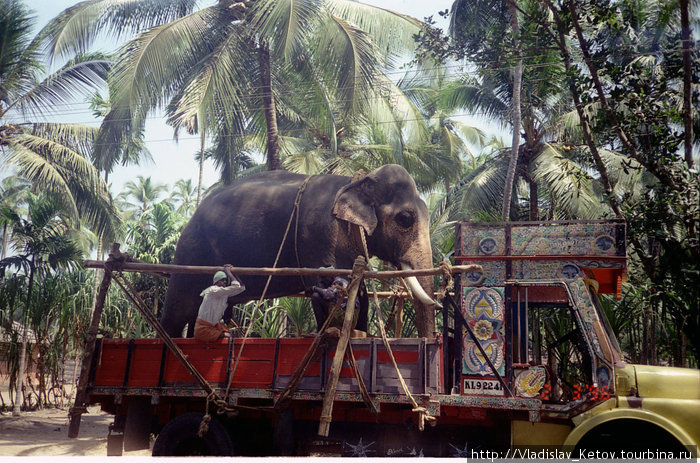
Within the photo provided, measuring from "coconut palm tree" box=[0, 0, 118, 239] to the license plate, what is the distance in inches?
429

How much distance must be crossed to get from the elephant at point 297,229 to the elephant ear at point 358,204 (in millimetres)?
11

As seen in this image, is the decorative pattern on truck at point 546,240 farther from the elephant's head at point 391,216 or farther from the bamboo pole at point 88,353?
the bamboo pole at point 88,353

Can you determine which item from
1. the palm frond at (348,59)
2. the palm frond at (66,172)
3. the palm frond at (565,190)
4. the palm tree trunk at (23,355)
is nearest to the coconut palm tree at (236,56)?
the palm frond at (348,59)

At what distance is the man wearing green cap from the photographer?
19.8 feet

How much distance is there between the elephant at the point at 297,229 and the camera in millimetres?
7215

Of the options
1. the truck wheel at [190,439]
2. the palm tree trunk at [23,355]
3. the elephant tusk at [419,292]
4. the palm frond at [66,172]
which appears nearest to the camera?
the truck wheel at [190,439]

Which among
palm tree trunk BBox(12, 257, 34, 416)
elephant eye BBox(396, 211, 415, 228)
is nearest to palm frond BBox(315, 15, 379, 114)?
elephant eye BBox(396, 211, 415, 228)

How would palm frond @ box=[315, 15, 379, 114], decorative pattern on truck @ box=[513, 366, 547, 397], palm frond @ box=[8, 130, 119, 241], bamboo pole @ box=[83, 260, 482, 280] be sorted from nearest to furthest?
decorative pattern on truck @ box=[513, 366, 547, 397] → bamboo pole @ box=[83, 260, 482, 280] → palm frond @ box=[315, 15, 379, 114] → palm frond @ box=[8, 130, 119, 241]

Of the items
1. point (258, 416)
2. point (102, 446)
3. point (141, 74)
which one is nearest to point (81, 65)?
point (141, 74)

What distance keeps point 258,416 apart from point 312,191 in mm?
2822

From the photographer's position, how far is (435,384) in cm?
528

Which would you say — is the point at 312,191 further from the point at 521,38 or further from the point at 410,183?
the point at 521,38

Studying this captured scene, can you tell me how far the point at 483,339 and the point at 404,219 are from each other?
220 cm

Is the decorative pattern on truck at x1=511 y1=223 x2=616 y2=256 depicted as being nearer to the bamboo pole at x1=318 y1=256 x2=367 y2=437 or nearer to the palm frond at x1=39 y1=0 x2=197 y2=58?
the bamboo pole at x1=318 y1=256 x2=367 y2=437
